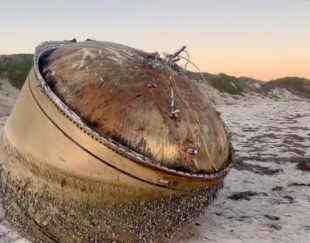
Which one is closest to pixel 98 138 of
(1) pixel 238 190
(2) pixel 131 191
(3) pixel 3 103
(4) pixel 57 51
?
(2) pixel 131 191

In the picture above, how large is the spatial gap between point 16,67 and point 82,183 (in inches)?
1030

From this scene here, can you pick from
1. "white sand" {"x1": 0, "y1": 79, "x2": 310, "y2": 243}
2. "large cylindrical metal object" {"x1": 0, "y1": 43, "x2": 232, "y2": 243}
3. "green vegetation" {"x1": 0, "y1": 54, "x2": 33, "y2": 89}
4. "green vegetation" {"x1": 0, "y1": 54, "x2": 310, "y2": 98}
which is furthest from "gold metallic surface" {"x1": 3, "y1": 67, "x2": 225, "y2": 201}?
"green vegetation" {"x1": 0, "y1": 54, "x2": 33, "y2": 89}

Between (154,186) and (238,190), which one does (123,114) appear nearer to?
(154,186)

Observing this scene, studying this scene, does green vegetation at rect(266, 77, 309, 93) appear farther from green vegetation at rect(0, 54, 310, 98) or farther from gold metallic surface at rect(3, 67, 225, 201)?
gold metallic surface at rect(3, 67, 225, 201)

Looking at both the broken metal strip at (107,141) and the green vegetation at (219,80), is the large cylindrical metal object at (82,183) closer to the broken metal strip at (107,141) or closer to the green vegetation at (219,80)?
the broken metal strip at (107,141)

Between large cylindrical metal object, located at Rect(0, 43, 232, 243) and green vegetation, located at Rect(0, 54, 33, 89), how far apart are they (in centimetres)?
2144

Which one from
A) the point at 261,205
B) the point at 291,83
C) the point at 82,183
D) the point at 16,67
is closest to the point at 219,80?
the point at 16,67

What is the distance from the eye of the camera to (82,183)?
3.28m

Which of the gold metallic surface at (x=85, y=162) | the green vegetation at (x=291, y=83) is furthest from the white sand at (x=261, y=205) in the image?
the green vegetation at (x=291, y=83)

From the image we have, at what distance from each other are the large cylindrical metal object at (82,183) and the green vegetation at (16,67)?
844 inches

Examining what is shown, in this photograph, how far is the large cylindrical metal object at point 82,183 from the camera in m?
3.22

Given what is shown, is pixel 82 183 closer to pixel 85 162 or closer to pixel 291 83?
pixel 85 162

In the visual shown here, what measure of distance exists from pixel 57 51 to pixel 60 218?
1.52 m

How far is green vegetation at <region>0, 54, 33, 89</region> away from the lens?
25.4m
